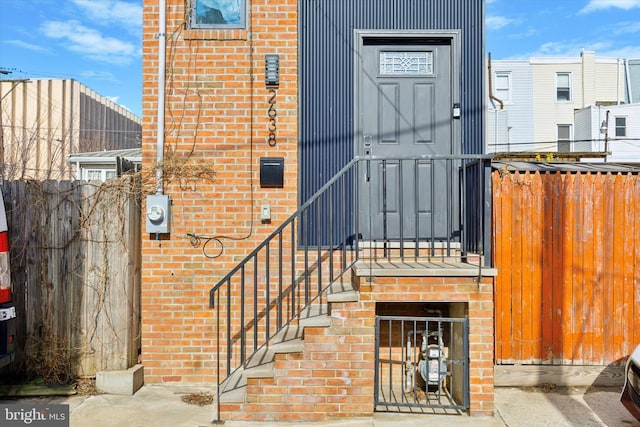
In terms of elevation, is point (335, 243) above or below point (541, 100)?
below

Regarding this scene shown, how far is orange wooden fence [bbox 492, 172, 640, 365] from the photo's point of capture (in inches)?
174

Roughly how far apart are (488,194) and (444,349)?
1576 mm

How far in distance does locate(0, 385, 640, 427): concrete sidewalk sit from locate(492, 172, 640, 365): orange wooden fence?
351 millimetres

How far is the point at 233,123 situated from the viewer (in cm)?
461

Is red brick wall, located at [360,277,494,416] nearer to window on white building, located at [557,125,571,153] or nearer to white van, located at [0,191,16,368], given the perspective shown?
white van, located at [0,191,16,368]

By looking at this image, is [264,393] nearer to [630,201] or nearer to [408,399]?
[408,399]

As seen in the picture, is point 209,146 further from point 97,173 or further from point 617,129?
point 617,129

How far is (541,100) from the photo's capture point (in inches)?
788

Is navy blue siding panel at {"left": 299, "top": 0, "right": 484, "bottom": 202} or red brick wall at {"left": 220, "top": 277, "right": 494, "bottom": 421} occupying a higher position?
navy blue siding panel at {"left": 299, "top": 0, "right": 484, "bottom": 202}

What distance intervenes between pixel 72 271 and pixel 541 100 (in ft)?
67.4

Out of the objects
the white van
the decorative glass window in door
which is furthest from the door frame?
the white van

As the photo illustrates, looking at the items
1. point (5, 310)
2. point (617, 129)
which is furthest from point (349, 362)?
point (617, 129)

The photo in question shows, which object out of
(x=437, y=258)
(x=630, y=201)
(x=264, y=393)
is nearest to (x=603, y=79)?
(x=630, y=201)

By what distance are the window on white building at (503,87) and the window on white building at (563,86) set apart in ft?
8.12
